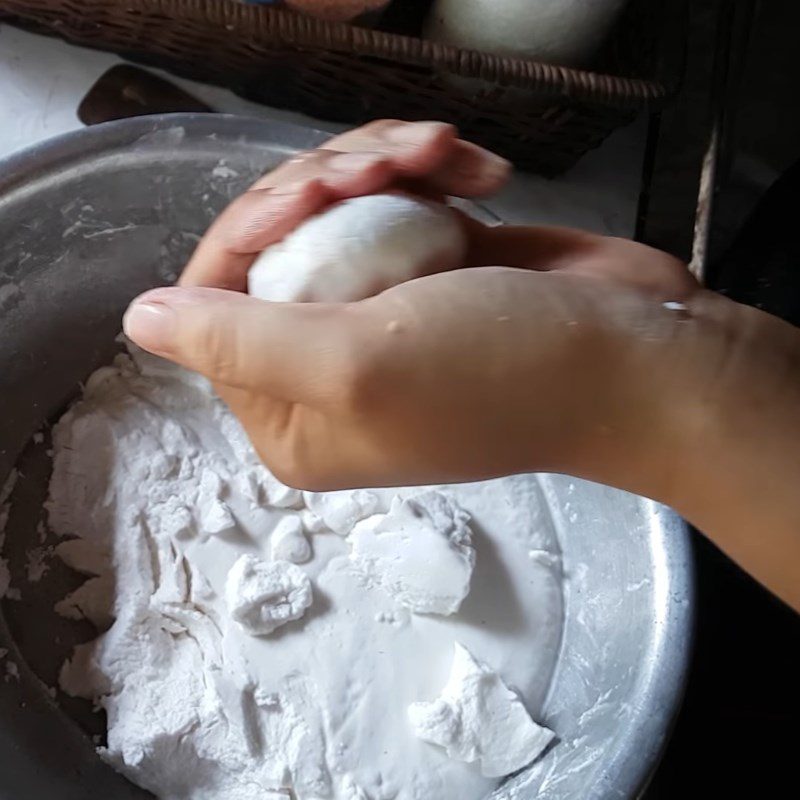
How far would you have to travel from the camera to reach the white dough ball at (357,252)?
1.47 feet

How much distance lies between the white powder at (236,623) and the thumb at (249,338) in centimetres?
29

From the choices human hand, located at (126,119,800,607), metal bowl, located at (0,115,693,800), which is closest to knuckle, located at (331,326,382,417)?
human hand, located at (126,119,800,607)

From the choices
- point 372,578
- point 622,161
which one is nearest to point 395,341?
point 372,578

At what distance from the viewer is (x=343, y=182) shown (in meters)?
0.47

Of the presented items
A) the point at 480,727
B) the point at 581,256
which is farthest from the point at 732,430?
the point at 480,727

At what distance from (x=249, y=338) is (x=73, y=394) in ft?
1.34

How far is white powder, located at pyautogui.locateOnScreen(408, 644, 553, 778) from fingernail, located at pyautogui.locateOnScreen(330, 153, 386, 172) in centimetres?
36

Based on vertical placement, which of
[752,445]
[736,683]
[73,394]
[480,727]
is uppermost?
[752,445]

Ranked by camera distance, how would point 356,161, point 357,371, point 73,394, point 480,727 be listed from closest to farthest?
1. point 357,371
2. point 356,161
3. point 480,727
4. point 73,394

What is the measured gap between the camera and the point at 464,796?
647mm

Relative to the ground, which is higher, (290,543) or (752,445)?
(752,445)

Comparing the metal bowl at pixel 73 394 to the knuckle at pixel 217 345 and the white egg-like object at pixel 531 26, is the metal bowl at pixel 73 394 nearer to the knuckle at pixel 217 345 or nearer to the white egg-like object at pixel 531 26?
the white egg-like object at pixel 531 26

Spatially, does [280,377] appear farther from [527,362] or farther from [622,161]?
[622,161]

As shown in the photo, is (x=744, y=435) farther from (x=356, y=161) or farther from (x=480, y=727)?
(x=480, y=727)
